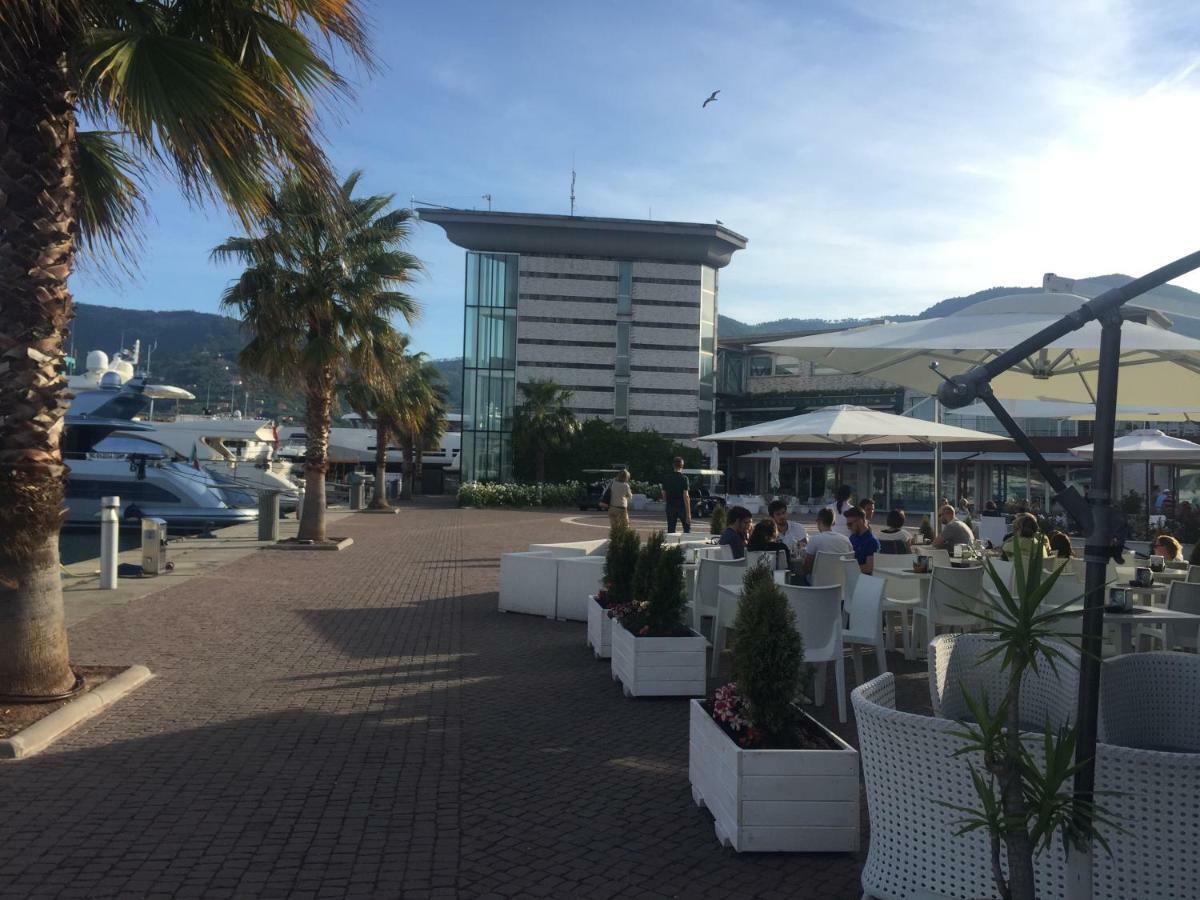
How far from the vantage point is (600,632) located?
890cm

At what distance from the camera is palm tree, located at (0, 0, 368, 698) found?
6051 millimetres

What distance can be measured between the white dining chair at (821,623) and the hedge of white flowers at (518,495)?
37.8 m

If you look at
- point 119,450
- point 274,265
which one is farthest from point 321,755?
point 119,450

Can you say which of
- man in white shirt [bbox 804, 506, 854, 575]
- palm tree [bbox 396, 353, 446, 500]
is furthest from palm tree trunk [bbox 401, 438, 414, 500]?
man in white shirt [bbox 804, 506, 854, 575]

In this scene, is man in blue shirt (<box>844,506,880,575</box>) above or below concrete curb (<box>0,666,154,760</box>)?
above

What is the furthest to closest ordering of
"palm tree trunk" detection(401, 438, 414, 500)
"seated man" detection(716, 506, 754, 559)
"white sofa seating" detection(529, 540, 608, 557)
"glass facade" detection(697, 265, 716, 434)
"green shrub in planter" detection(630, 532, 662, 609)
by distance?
1. "glass facade" detection(697, 265, 716, 434)
2. "palm tree trunk" detection(401, 438, 414, 500)
3. "white sofa seating" detection(529, 540, 608, 557)
4. "seated man" detection(716, 506, 754, 559)
5. "green shrub in planter" detection(630, 532, 662, 609)

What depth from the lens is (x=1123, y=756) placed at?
312 cm

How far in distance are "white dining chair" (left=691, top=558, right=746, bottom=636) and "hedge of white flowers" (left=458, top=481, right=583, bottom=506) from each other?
35.5 m

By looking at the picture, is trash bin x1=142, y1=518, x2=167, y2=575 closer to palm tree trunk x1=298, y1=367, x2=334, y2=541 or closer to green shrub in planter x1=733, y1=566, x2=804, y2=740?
palm tree trunk x1=298, y1=367, x2=334, y2=541

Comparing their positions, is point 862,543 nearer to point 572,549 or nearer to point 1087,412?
point 572,549

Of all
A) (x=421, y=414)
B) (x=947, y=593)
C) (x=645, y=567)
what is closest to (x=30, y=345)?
(x=645, y=567)

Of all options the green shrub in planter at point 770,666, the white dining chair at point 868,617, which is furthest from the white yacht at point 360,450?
the green shrub in planter at point 770,666

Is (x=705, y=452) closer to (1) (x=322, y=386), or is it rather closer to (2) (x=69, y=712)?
(1) (x=322, y=386)

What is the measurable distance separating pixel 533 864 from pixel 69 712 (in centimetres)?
375
